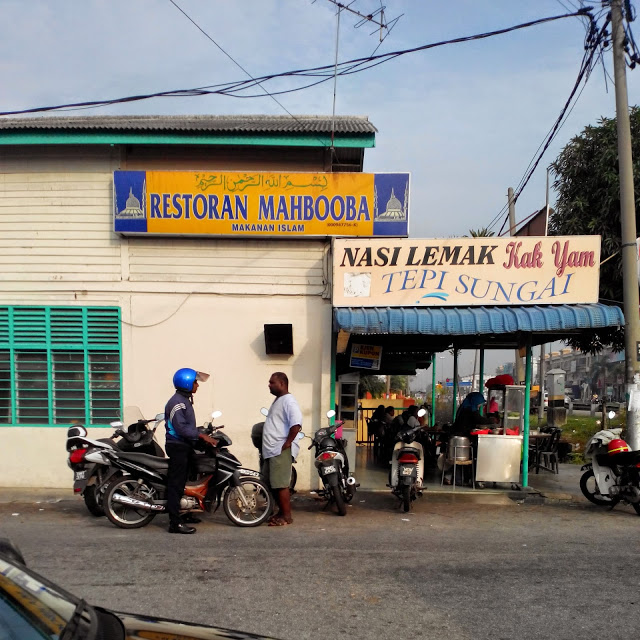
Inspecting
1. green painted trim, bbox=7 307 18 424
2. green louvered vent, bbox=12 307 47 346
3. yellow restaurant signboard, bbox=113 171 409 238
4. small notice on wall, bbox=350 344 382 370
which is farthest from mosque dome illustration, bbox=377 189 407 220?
green painted trim, bbox=7 307 18 424

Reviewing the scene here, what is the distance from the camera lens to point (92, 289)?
10.0 meters

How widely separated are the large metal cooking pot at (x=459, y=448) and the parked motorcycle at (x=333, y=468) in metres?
2.20

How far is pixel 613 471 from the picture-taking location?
8570 millimetres

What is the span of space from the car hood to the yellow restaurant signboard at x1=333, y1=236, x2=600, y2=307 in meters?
6.97

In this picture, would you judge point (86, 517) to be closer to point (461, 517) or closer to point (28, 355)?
point (28, 355)

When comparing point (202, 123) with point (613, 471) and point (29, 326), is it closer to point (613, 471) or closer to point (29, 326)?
point (29, 326)

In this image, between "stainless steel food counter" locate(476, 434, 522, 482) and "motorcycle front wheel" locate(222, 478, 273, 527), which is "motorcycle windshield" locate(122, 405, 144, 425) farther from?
"stainless steel food counter" locate(476, 434, 522, 482)

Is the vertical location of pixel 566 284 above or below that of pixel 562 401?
above

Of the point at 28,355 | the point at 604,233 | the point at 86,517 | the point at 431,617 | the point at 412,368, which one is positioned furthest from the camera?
the point at 412,368

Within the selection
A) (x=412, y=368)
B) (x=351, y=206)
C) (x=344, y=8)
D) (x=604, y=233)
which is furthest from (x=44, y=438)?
(x=604, y=233)

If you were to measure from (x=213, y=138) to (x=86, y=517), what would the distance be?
571cm

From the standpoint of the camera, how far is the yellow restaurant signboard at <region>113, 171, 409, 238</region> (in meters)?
9.84

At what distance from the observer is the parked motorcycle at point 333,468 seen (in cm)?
805

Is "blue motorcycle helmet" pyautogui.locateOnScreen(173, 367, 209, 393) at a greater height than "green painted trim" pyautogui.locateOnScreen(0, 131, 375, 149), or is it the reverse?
"green painted trim" pyautogui.locateOnScreen(0, 131, 375, 149)
